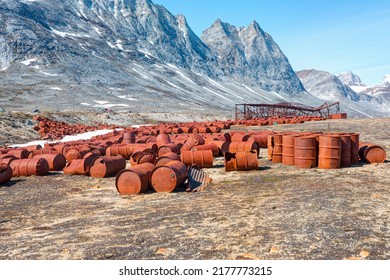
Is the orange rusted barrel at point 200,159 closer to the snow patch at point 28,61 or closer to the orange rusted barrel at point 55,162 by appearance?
Result: the orange rusted barrel at point 55,162

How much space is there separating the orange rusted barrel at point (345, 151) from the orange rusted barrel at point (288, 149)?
5.40ft

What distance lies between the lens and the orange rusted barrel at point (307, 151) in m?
11.1

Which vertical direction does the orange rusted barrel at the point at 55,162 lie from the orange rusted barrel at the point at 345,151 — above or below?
below

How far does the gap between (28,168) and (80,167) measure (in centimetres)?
191

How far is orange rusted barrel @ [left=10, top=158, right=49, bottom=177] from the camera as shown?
11.8 meters

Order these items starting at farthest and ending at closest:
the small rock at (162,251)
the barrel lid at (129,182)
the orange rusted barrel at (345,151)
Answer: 1. the orange rusted barrel at (345,151)
2. the barrel lid at (129,182)
3. the small rock at (162,251)

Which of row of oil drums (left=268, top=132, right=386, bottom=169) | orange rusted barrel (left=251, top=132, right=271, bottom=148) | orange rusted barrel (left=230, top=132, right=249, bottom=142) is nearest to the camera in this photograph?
row of oil drums (left=268, top=132, right=386, bottom=169)

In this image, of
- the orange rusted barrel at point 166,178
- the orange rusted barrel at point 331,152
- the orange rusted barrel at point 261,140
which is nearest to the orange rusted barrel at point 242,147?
the orange rusted barrel at point 261,140

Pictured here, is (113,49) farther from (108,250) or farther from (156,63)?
(108,250)

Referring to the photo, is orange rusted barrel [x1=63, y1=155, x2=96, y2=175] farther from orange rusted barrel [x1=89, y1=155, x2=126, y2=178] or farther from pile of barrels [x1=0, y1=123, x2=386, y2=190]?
orange rusted barrel [x1=89, y1=155, x2=126, y2=178]

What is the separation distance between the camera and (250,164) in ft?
37.2

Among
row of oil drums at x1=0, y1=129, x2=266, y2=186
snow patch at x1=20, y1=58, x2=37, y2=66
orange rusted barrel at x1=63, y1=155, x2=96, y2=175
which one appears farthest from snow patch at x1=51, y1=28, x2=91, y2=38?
orange rusted barrel at x1=63, y1=155, x2=96, y2=175

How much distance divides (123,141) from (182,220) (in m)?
12.7

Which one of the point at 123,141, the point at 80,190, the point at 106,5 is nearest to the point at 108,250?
the point at 80,190
